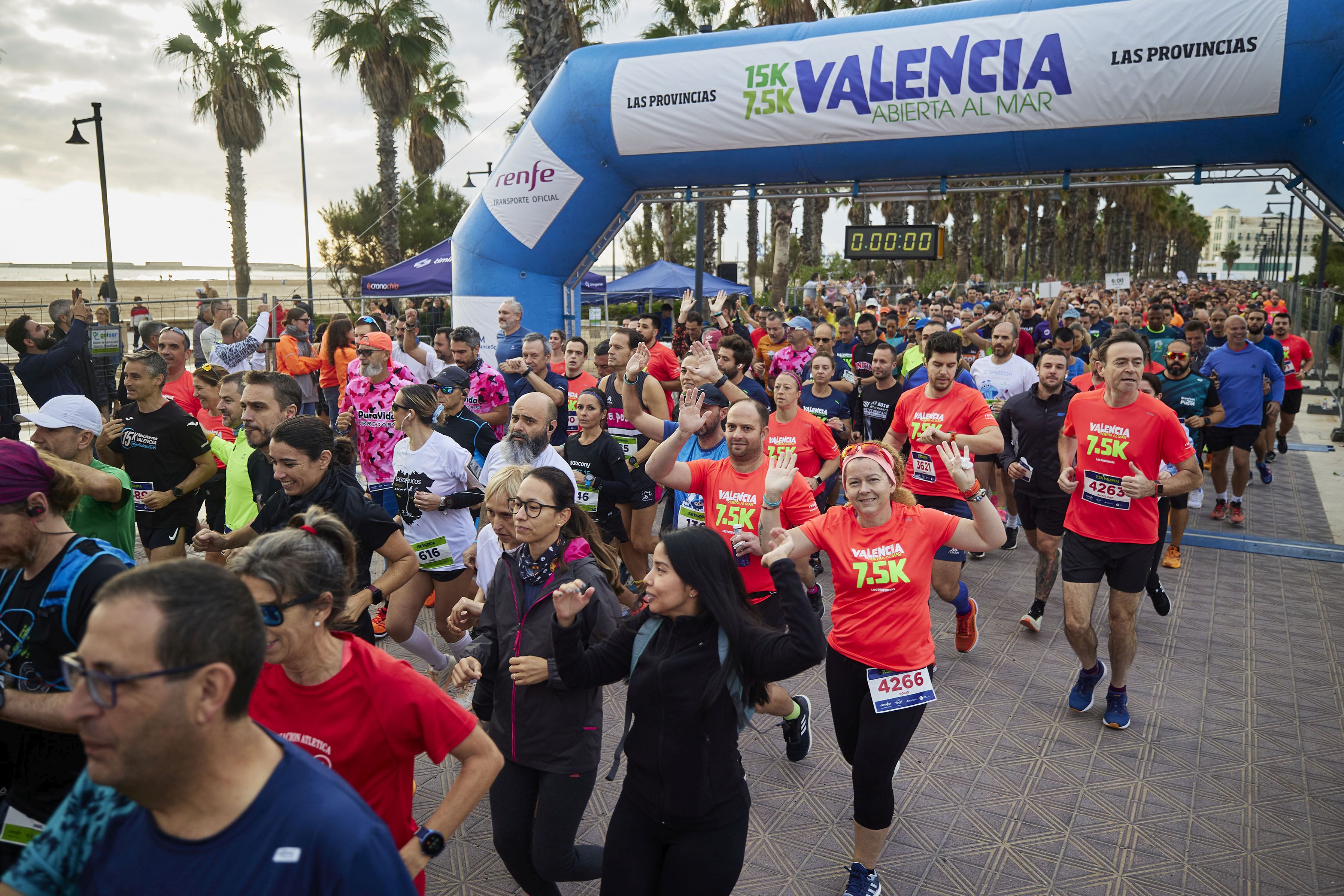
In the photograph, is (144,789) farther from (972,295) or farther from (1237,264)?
(1237,264)

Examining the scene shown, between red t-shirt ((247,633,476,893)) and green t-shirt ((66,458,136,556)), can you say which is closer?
red t-shirt ((247,633,476,893))

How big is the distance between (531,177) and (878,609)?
9.55 metres

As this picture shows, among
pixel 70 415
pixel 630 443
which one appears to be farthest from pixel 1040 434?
pixel 70 415

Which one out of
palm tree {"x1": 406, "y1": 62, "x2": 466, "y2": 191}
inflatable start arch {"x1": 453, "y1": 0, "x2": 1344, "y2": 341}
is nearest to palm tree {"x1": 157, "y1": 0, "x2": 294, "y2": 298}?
palm tree {"x1": 406, "y1": 62, "x2": 466, "y2": 191}

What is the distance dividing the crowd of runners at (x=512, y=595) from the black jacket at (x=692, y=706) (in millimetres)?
10

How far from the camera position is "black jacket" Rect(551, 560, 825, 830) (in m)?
2.62

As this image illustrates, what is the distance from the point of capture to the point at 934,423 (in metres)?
5.89

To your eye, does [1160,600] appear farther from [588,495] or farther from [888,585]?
[588,495]

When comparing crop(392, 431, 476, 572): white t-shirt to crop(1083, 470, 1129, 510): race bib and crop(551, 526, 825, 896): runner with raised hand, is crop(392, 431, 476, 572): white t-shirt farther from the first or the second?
crop(1083, 470, 1129, 510): race bib

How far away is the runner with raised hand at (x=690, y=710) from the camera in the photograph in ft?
8.62

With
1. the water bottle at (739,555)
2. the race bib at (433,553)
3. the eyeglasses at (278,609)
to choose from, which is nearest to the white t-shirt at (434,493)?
the race bib at (433,553)

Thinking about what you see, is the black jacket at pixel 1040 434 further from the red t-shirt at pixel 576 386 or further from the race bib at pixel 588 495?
the red t-shirt at pixel 576 386

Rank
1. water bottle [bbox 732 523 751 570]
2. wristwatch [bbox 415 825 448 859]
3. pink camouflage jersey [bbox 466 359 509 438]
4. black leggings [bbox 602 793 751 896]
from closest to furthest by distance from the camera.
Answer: wristwatch [bbox 415 825 448 859] < black leggings [bbox 602 793 751 896] < water bottle [bbox 732 523 751 570] < pink camouflage jersey [bbox 466 359 509 438]

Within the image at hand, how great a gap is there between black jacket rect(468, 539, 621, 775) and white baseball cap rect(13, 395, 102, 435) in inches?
93.7
